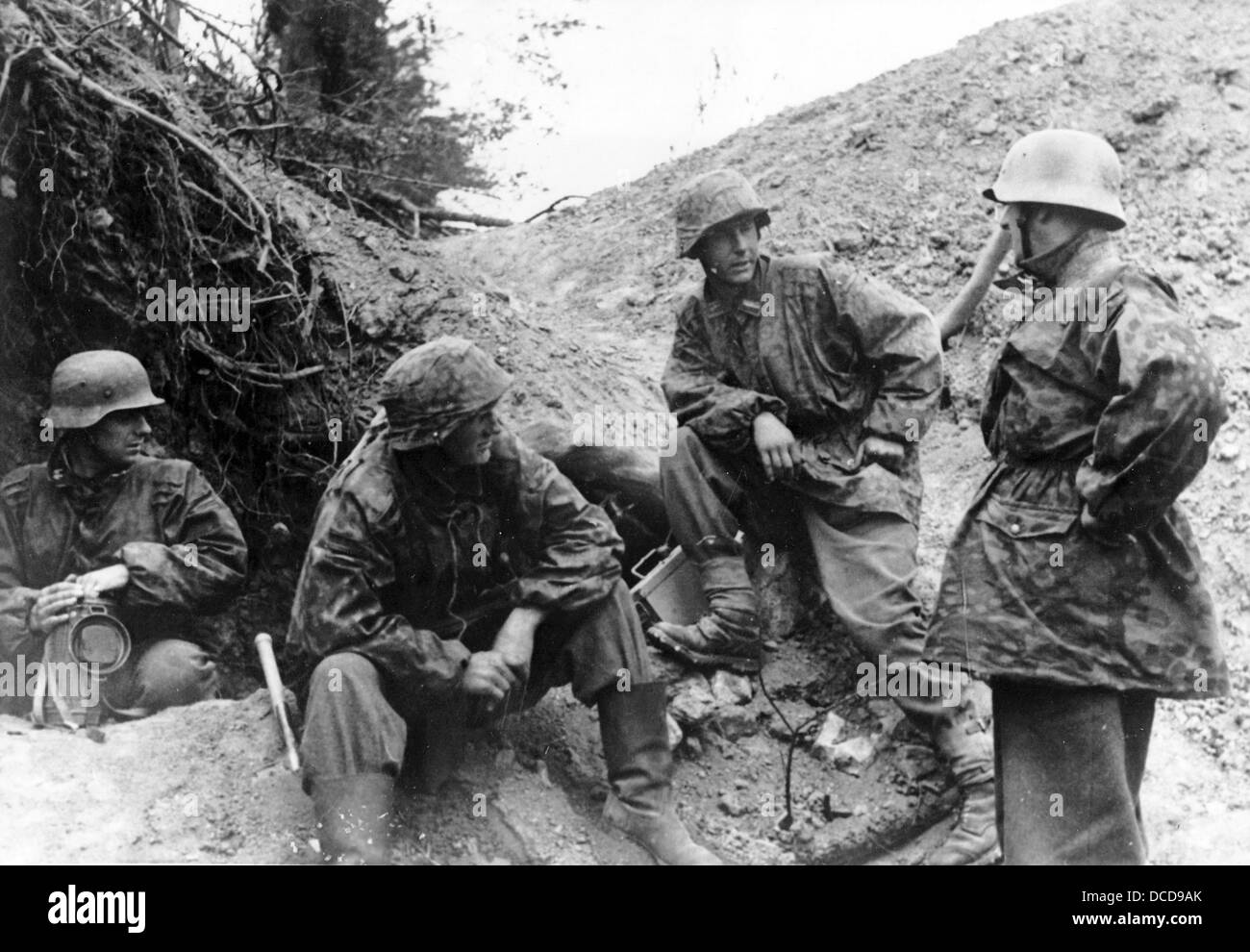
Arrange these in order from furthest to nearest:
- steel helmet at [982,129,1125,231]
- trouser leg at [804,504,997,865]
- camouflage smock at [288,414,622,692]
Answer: trouser leg at [804,504,997,865] → camouflage smock at [288,414,622,692] → steel helmet at [982,129,1125,231]

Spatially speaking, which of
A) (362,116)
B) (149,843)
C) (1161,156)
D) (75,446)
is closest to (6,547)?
(75,446)

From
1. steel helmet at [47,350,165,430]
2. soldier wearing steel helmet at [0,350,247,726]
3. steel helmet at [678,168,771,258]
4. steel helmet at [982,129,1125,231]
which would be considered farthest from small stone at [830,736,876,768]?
steel helmet at [47,350,165,430]

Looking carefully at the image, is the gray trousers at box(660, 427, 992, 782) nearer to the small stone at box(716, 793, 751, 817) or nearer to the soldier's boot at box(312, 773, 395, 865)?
the small stone at box(716, 793, 751, 817)

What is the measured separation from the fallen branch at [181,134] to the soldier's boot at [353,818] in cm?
317

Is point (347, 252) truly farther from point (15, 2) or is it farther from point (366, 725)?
point (366, 725)

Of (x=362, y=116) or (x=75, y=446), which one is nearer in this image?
(x=75, y=446)

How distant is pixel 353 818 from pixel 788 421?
2.32 meters

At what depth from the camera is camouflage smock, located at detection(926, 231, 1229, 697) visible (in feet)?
13.0

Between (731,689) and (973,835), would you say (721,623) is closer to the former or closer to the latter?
(731,689)

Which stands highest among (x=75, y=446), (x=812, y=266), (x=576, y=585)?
(x=812, y=266)

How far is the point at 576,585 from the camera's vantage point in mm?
5086

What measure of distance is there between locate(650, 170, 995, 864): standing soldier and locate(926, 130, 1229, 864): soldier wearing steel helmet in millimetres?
1270

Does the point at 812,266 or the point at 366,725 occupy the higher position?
the point at 812,266

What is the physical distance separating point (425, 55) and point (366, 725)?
7.51 m
